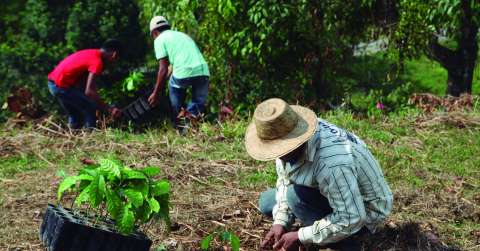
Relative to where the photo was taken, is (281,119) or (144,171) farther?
(144,171)

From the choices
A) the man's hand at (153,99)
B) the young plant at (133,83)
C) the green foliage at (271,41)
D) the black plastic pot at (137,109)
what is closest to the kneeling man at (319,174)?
the man's hand at (153,99)

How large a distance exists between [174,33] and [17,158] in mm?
2210

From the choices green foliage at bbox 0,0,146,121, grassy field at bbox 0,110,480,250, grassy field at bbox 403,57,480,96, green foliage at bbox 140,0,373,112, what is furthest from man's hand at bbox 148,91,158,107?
grassy field at bbox 403,57,480,96

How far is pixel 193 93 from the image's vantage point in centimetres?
820

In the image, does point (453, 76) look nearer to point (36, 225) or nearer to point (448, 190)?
point (448, 190)

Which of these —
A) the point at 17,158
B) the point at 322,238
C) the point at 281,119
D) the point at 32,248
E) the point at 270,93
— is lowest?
the point at 270,93

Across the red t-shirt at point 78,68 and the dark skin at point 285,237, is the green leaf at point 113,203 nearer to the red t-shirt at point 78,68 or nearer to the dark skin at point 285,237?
the dark skin at point 285,237

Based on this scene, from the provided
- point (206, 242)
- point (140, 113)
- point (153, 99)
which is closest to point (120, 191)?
point (206, 242)

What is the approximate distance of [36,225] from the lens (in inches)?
194

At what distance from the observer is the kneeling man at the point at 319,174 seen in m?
3.73

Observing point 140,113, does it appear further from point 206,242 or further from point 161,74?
point 206,242

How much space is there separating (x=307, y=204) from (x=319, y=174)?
0.38 m

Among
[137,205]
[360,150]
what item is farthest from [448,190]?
[137,205]

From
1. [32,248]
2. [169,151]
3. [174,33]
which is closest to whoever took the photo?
[32,248]
